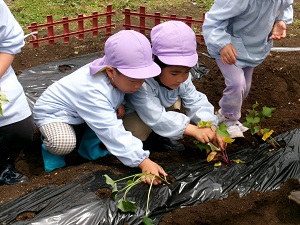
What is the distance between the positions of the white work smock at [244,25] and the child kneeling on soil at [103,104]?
2.16 feet

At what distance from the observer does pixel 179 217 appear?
248 centimetres

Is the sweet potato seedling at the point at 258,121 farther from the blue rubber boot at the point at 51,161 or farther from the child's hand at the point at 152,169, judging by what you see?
the blue rubber boot at the point at 51,161

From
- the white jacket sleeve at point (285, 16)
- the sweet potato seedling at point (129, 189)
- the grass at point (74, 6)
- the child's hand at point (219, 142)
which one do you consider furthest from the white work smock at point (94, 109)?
the grass at point (74, 6)

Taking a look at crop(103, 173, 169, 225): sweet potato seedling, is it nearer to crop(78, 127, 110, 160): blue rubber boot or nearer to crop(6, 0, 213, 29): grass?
crop(78, 127, 110, 160): blue rubber boot

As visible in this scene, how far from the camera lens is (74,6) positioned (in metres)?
7.26

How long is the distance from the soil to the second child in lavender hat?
0.72 feet

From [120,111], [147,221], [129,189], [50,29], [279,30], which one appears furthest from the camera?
[50,29]

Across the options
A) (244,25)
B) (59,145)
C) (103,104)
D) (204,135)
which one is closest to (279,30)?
(244,25)

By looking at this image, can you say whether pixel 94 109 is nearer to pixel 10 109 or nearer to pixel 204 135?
pixel 10 109

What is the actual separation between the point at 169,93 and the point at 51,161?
2.88ft

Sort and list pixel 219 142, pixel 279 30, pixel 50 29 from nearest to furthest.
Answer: pixel 219 142 < pixel 279 30 < pixel 50 29

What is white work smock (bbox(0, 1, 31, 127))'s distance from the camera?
2.84 meters

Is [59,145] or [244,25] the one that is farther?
[244,25]

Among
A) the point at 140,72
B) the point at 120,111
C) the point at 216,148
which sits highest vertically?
the point at 140,72
